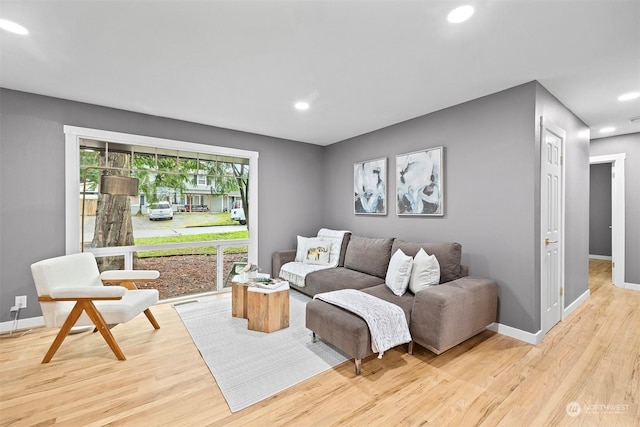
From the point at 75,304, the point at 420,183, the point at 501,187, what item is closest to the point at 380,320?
the point at 501,187

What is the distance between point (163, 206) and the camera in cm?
380

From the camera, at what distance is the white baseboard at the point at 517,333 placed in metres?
2.58

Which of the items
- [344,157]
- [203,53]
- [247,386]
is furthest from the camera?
[344,157]

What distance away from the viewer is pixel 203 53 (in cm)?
218

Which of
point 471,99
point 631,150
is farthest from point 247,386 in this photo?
point 631,150

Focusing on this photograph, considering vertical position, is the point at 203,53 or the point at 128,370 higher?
the point at 203,53

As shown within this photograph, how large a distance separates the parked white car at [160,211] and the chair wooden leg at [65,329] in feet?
5.25

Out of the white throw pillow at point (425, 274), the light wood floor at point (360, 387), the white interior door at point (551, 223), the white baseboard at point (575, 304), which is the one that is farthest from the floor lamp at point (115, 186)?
the white baseboard at point (575, 304)

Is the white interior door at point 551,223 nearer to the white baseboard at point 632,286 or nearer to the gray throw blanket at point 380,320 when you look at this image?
the gray throw blanket at point 380,320

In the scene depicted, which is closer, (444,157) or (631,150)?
(444,157)

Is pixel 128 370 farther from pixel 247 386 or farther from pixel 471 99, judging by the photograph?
pixel 471 99

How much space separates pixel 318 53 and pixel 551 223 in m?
2.84

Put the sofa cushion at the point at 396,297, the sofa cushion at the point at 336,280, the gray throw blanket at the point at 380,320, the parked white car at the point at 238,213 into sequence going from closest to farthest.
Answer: the gray throw blanket at the point at 380,320 < the sofa cushion at the point at 396,297 < the sofa cushion at the point at 336,280 < the parked white car at the point at 238,213

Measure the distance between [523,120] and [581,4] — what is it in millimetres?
1131
